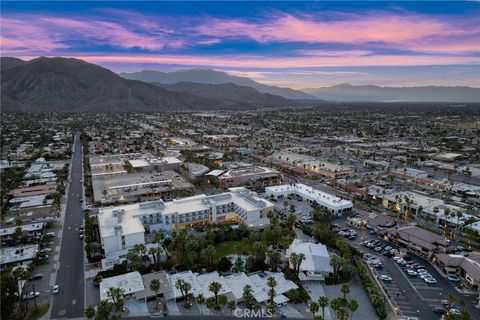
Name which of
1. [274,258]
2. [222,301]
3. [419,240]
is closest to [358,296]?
[274,258]

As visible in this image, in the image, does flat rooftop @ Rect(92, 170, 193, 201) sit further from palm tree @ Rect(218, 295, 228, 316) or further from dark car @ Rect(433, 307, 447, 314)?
dark car @ Rect(433, 307, 447, 314)

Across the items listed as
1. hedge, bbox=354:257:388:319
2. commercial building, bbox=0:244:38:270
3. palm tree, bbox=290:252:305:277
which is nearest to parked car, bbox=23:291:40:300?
commercial building, bbox=0:244:38:270

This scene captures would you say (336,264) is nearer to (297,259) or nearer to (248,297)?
(297,259)

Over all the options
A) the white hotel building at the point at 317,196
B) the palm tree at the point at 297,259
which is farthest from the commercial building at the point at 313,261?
the white hotel building at the point at 317,196

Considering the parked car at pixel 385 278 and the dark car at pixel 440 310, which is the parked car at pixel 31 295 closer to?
the parked car at pixel 385 278

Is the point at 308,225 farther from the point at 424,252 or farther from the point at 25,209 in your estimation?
the point at 25,209

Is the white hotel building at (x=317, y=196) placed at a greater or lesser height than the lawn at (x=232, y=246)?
greater
